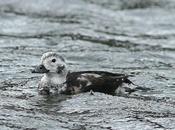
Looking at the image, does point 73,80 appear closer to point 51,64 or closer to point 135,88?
point 51,64

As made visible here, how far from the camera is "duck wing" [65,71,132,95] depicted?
13602 mm

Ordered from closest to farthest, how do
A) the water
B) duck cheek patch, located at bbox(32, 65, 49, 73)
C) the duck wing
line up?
the water → the duck wing → duck cheek patch, located at bbox(32, 65, 49, 73)

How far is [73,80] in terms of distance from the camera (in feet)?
45.2

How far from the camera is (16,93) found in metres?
13.8

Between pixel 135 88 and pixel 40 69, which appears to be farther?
pixel 135 88

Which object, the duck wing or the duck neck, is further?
the duck neck

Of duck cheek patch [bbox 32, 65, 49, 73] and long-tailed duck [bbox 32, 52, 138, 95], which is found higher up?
duck cheek patch [bbox 32, 65, 49, 73]

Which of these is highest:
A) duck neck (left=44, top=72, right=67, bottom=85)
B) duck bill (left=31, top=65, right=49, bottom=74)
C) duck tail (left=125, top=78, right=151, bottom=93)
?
duck bill (left=31, top=65, right=49, bottom=74)

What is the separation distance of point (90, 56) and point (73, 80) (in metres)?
4.19

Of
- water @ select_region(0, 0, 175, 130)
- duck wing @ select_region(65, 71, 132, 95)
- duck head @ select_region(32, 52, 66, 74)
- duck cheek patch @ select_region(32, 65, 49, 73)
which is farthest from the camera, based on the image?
duck head @ select_region(32, 52, 66, 74)

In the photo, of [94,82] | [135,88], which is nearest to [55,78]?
[94,82]

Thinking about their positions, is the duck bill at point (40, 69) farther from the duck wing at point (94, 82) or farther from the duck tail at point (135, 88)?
the duck tail at point (135, 88)

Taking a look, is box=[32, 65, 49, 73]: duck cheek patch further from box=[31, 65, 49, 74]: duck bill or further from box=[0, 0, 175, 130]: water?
box=[0, 0, 175, 130]: water

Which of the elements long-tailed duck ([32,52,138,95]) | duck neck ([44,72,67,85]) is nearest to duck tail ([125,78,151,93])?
long-tailed duck ([32,52,138,95])
